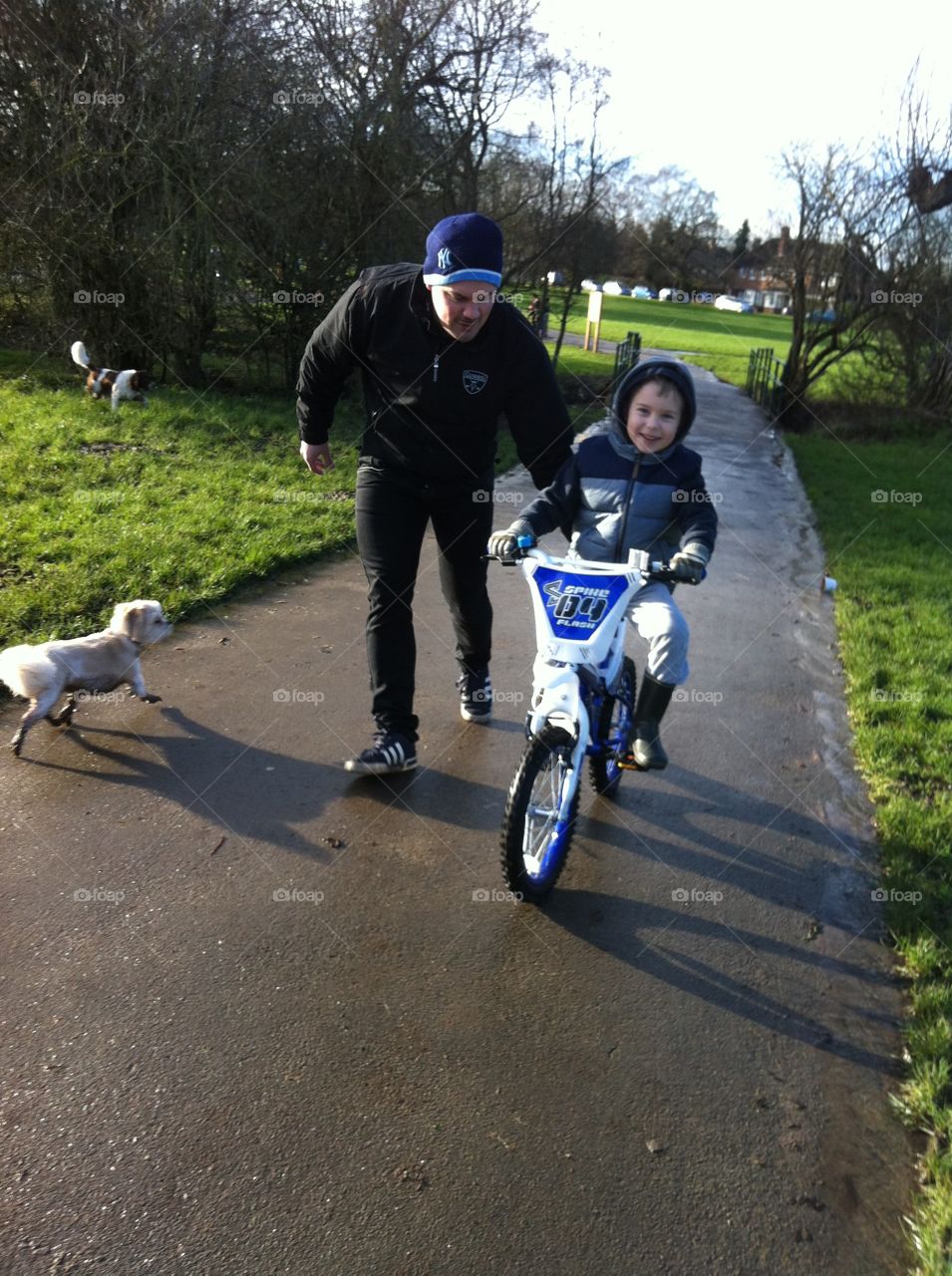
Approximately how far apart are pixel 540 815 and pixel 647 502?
1298 millimetres

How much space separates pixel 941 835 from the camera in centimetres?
420

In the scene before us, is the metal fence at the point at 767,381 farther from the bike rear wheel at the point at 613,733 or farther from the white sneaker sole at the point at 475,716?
the bike rear wheel at the point at 613,733

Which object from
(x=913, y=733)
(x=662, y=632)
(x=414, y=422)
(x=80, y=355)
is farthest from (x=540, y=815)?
(x=80, y=355)

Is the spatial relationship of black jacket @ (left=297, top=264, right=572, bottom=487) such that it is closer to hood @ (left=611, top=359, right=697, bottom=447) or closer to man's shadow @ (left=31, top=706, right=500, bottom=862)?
hood @ (left=611, top=359, right=697, bottom=447)

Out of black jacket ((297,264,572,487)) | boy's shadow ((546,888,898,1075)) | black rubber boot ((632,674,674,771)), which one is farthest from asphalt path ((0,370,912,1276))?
black jacket ((297,264,572,487))

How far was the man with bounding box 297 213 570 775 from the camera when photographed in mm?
3947

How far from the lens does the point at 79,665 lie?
4.41 metres

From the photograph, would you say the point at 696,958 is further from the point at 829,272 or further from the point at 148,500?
the point at 829,272

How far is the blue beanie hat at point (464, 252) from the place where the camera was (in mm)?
3576

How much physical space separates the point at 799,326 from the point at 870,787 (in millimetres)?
14705

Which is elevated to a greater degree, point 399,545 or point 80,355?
point 80,355

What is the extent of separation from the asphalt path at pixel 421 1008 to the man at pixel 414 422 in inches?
27.1

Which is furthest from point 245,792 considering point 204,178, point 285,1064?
point 204,178

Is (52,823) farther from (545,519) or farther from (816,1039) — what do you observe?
(816,1039)
